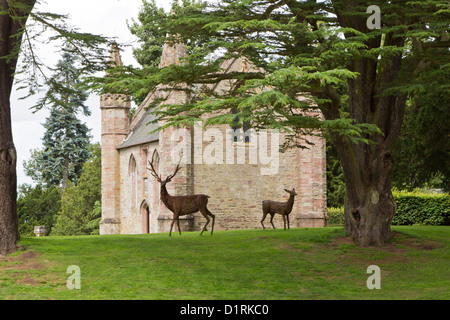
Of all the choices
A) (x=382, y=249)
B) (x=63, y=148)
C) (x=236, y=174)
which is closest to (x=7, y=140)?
(x=382, y=249)

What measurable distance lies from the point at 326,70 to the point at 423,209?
18253 mm

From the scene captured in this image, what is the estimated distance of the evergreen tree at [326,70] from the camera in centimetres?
1328

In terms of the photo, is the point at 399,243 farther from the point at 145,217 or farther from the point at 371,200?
the point at 145,217

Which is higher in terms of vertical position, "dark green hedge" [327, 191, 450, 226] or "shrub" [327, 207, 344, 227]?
"dark green hedge" [327, 191, 450, 226]

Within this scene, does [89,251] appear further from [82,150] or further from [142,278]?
[82,150]

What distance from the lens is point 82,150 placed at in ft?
192

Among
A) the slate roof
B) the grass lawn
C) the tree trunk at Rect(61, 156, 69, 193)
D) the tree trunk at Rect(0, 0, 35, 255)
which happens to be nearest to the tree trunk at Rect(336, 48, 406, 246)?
the grass lawn

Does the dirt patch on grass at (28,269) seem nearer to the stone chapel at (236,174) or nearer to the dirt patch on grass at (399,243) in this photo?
the dirt patch on grass at (399,243)

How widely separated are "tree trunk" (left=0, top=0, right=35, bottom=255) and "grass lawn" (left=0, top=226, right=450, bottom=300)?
699 mm

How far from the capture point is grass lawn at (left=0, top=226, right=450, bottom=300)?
1255 cm

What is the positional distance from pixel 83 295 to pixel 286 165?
20850mm

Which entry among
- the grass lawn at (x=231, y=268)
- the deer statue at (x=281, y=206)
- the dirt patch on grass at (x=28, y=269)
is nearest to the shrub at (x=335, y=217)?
the deer statue at (x=281, y=206)

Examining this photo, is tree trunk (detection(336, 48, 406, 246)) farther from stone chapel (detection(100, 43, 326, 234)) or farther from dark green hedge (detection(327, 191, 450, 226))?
dark green hedge (detection(327, 191, 450, 226))
